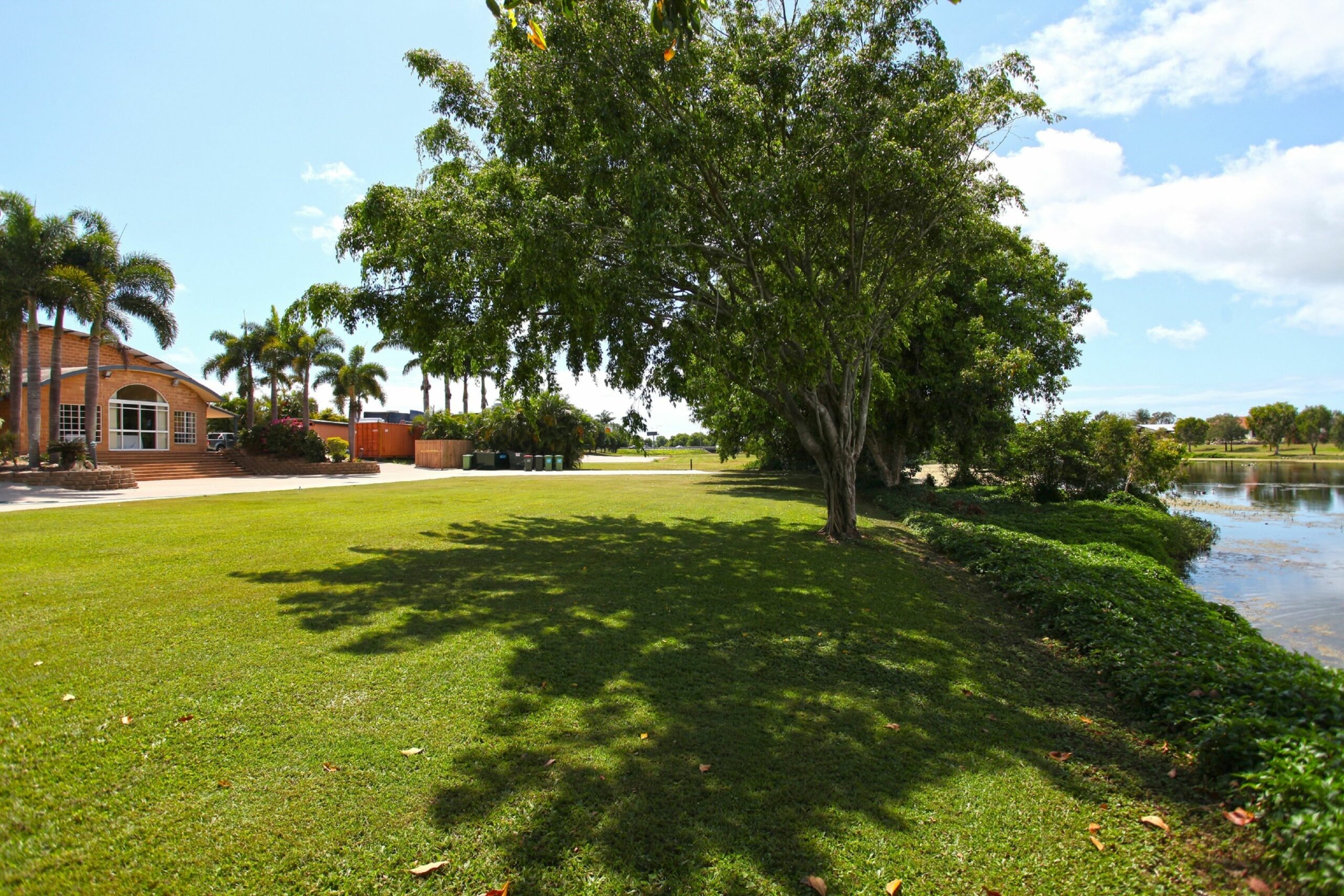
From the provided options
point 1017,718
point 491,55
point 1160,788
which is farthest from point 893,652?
point 491,55

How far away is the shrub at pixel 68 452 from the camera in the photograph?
66.6 ft

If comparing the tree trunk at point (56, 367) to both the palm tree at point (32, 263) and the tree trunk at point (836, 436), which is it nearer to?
the palm tree at point (32, 263)

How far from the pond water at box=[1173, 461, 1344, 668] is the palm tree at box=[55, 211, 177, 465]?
96.9 feet

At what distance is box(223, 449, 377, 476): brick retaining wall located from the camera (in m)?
28.3

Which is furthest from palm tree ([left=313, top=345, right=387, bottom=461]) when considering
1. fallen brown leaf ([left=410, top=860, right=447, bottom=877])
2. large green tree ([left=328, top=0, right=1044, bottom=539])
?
fallen brown leaf ([left=410, top=860, right=447, bottom=877])

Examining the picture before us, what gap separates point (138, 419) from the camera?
28.2 m

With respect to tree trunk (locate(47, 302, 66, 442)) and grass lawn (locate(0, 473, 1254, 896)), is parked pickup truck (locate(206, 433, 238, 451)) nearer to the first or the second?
tree trunk (locate(47, 302, 66, 442))

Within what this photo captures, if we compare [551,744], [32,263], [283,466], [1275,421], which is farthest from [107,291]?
[1275,421]

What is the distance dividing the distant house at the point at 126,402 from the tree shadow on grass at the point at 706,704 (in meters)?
25.5

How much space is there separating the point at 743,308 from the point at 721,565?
391cm

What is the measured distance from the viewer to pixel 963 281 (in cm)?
2406

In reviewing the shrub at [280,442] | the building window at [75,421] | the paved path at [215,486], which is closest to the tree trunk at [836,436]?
the paved path at [215,486]

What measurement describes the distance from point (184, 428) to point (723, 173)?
30.5 m

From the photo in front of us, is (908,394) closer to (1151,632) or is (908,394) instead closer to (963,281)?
(963,281)
